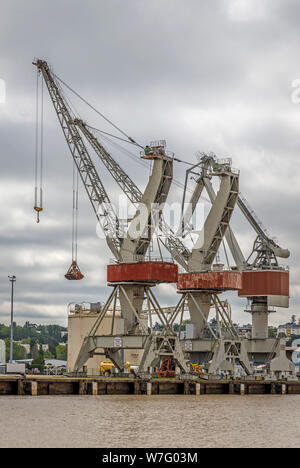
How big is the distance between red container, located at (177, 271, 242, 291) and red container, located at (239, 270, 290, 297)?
758 centimetres

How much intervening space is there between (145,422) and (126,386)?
20.8m

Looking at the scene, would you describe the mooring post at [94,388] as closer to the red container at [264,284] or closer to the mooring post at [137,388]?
the mooring post at [137,388]

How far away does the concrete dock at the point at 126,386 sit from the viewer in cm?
6128

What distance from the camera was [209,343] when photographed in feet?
276

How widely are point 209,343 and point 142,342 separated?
933 centimetres

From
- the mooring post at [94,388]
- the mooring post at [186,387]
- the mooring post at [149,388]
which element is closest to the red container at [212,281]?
the mooring post at [186,387]

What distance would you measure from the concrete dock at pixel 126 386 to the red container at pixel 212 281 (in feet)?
30.6

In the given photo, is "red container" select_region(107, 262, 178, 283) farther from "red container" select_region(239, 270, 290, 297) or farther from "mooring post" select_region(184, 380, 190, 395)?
"red container" select_region(239, 270, 290, 297)

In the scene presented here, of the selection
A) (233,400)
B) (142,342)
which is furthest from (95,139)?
(233,400)

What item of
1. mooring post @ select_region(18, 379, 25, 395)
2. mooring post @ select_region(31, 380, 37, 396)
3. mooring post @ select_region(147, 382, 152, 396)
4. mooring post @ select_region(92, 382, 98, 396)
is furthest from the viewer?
mooring post @ select_region(147, 382, 152, 396)

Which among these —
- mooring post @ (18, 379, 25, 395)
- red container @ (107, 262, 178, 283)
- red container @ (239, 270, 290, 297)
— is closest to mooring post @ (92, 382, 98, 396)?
mooring post @ (18, 379, 25, 395)

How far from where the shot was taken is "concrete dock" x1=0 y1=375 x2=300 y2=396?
61281 millimetres

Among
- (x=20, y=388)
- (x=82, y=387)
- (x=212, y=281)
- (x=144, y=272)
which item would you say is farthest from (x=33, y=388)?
(x=212, y=281)

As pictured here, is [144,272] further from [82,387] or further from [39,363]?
[39,363]
